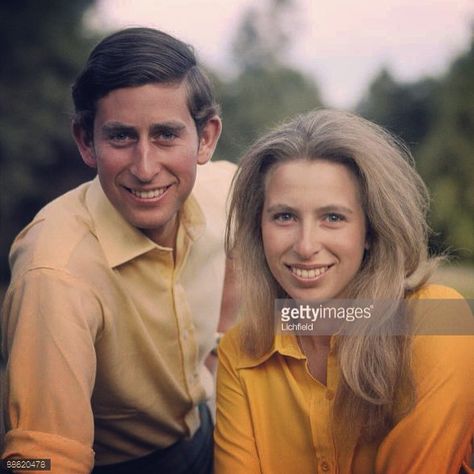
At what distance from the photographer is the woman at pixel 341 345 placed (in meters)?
1.23

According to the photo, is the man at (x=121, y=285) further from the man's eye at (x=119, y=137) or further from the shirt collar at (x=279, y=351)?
the shirt collar at (x=279, y=351)

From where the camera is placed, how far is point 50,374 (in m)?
1.27

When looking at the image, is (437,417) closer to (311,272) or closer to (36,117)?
(311,272)

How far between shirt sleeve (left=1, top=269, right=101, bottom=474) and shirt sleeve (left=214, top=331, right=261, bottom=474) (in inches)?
9.7

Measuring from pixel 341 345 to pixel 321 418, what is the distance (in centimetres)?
13

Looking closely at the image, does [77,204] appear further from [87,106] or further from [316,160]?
[316,160]

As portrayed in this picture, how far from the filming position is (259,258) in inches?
56.3

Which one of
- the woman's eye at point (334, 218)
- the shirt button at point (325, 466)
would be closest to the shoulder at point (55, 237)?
the woman's eye at point (334, 218)

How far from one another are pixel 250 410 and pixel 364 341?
0.26 meters

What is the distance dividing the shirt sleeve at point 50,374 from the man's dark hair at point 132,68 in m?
0.37

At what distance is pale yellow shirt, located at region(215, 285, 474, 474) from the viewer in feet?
4.00

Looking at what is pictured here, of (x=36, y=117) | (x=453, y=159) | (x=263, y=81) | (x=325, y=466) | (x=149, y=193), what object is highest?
(x=36, y=117)

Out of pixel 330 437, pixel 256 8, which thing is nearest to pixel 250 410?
pixel 330 437

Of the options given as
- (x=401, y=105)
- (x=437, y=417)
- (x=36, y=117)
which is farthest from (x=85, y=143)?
(x=36, y=117)
